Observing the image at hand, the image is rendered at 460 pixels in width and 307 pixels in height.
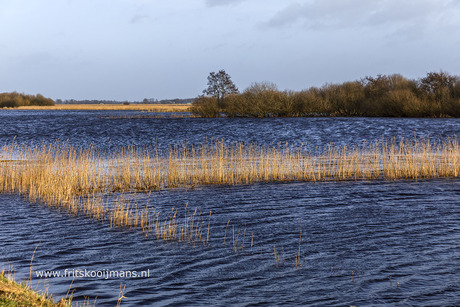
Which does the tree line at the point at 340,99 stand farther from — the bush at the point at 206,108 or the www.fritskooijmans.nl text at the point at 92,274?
the www.fritskooijmans.nl text at the point at 92,274

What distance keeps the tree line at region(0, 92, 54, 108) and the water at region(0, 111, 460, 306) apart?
4356 inches

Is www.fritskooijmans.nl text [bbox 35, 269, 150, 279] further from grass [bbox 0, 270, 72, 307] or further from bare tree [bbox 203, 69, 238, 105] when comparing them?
bare tree [bbox 203, 69, 238, 105]

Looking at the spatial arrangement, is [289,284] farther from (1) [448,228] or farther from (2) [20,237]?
(2) [20,237]

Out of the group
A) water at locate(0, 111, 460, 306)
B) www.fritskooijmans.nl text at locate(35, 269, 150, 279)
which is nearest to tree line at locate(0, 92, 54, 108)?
water at locate(0, 111, 460, 306)

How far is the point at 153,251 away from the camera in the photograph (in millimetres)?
7891

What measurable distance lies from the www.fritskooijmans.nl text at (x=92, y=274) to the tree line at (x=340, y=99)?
43.9 m

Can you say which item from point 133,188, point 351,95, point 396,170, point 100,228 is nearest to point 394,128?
point 351,95

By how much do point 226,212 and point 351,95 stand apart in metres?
44.3

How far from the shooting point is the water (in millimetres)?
6016

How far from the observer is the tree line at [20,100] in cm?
11269

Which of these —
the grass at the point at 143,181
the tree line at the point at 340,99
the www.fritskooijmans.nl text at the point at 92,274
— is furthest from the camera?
the tree line at the point at 340,99

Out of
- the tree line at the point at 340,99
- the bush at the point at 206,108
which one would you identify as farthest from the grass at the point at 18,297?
the bush at the point at 206,108

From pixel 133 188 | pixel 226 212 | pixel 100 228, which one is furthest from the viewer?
pixel 133 188

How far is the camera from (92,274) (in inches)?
265
